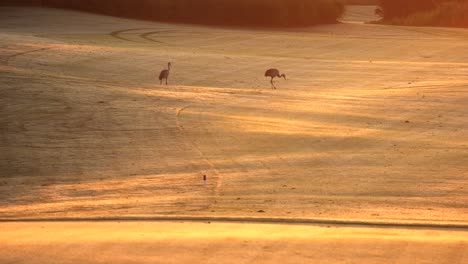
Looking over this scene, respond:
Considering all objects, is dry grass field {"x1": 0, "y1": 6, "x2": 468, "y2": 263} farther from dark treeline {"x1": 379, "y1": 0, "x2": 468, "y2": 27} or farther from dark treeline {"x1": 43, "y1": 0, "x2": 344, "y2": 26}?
dark treeline {"x1": 379, "y1": 0, "x2": 468, "y2": 27}

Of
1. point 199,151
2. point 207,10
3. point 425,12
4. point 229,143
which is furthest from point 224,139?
point 425,12

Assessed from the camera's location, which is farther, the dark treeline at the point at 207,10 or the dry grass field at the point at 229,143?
the dark treeline at the point at 207,10

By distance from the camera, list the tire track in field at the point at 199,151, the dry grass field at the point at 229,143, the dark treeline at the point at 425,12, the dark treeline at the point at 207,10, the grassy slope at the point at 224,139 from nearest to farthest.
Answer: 1. the dry grass field at the point at 229,143
2. the grassy slope at the point at 224,139
3. the tire track in field at the point at 199,151
4. the dark treeline at the point at 207,10
5. the dark treeline at the point at 425,12

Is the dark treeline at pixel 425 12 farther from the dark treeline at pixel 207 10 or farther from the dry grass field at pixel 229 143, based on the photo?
the dry grass field at pixel 229 143

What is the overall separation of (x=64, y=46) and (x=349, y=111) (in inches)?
616

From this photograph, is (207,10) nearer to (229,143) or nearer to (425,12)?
(425,12)

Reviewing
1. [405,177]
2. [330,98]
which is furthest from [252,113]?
[405,177]

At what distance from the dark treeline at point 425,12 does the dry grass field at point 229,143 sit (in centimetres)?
3444

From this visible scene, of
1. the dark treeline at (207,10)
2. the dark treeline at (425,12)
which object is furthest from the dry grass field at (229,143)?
the dark treeline at (425,12)

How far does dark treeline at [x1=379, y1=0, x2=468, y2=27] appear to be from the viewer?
66.7 meters

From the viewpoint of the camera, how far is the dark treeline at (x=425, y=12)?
66.7m

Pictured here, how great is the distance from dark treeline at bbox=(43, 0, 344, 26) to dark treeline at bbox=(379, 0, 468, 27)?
11.4 metres

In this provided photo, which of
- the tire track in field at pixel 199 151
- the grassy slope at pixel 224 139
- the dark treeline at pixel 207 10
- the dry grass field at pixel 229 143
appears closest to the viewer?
the dry grass field at pixel 229 143

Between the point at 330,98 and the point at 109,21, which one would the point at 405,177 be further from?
the point at 109,21
